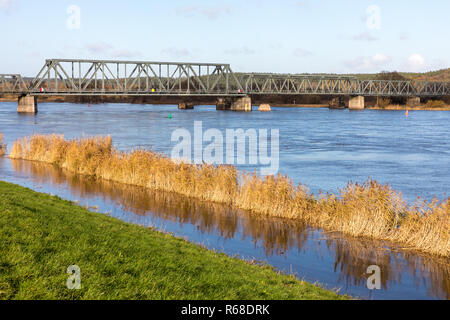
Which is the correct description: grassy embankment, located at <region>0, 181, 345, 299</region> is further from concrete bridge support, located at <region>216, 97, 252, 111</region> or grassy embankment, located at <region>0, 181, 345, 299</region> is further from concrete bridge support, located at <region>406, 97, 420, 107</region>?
concrete bridge support, located at <region>406, 97, 420, 107</region>

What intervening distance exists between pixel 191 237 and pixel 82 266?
853 centimetres

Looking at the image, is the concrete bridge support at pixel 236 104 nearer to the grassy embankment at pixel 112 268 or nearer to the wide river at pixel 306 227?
the wide river at pixel 306 227

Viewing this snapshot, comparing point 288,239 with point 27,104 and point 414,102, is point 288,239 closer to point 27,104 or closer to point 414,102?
point 27,104

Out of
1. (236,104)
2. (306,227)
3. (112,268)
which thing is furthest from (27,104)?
(112,268)

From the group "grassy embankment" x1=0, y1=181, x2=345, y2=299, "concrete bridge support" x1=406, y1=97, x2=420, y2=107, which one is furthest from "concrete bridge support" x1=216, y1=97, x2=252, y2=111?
"grassy embankment" x1=0, y1=181, x2=345, y2=299

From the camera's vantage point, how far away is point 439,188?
2855 cm

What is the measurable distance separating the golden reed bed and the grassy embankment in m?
6.05

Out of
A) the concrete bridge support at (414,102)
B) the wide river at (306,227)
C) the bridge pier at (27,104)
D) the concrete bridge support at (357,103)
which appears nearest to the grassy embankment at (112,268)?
the wide river at (306,227)

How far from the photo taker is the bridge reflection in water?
14.6m

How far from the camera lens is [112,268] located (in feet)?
33.5

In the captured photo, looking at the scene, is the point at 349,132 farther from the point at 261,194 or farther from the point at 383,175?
the point at 261,194

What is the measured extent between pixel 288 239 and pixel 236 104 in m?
131
